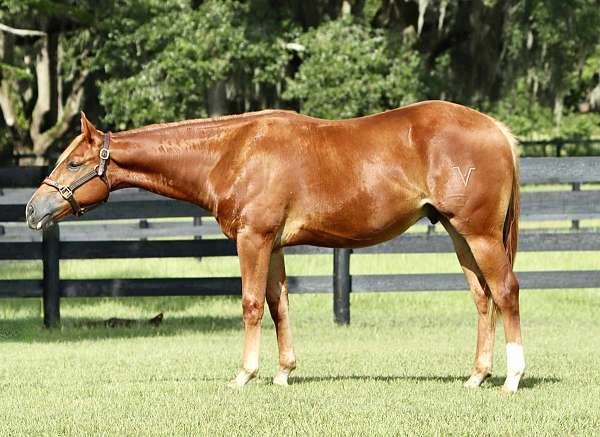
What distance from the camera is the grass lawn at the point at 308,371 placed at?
21.9ft

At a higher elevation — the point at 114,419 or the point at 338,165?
the point at 338,165

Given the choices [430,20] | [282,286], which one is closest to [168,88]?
[430,20]

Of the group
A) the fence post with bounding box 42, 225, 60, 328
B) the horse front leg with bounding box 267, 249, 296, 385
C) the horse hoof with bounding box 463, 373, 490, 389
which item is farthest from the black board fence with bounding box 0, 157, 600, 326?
the horse hoof with bounding box 463, 373, 490, 389

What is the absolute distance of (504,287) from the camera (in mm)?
7762

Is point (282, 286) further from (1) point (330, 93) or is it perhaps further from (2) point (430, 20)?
(2) point (430, 20)

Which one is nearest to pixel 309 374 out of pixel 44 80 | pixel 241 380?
pixel 241 380

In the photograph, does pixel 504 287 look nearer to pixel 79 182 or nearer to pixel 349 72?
pixel 79 182

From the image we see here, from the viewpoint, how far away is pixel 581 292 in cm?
1517

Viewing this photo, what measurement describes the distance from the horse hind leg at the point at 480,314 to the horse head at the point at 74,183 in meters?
2.28

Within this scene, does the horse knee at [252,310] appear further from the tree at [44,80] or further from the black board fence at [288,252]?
the tree at [44,80]

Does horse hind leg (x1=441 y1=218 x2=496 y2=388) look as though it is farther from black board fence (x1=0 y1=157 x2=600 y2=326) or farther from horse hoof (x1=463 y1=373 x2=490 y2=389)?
black board fence (x1=0 y1=157 x2=600 y2=326)

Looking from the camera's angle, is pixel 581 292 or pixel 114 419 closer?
pixel 114 419

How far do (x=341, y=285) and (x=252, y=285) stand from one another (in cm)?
484

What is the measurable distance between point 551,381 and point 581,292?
7.12m
